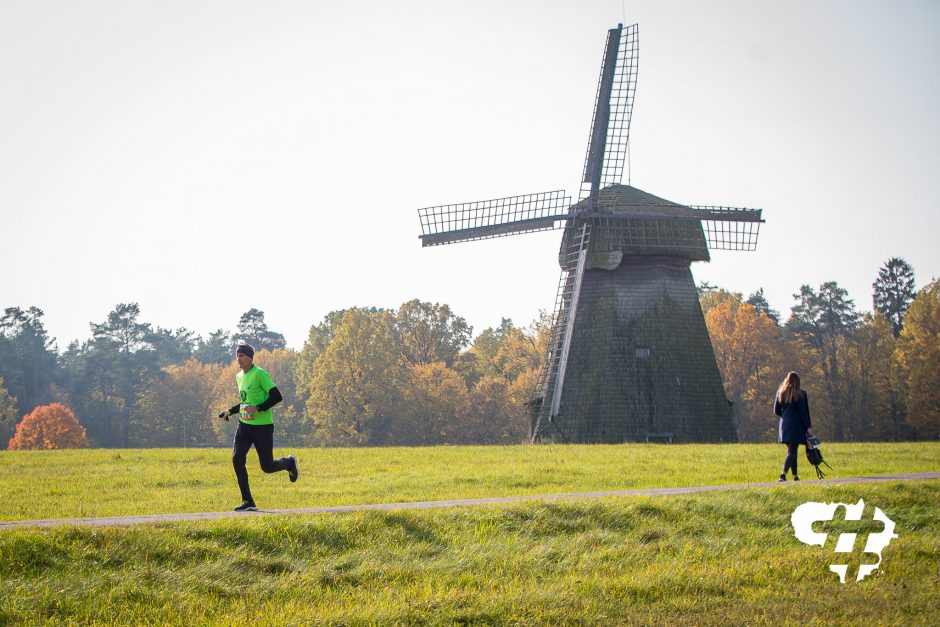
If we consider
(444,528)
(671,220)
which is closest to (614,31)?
(671,220)

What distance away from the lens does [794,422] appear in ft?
61.8

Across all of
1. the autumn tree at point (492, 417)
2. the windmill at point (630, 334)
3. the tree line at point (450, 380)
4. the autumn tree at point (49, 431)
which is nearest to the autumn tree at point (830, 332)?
the tree line at point (450, 380)

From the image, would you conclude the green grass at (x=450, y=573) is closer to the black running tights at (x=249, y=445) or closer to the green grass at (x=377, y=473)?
the black running tights at (x=249, y=445)

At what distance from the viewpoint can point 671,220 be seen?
4150 cm

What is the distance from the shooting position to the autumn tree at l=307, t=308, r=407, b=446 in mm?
70688

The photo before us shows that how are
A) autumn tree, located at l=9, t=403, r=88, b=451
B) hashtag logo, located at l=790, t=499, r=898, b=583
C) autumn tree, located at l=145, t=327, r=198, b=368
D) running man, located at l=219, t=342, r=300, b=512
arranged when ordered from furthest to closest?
autumn tree, located at l=145, t=327, r=198, b=368, autumn tree, located at l=9, t=403, r=88, b=451, running man, located at l=219, t=342, r=300, b=512, hashtag logo, located at l=790, t=499, r=898, b=583

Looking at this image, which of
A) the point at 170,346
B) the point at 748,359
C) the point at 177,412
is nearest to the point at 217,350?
the point at 170,346

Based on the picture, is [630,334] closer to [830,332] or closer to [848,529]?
[848,529]

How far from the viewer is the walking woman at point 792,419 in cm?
1881

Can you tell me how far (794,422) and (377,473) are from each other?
328 inches

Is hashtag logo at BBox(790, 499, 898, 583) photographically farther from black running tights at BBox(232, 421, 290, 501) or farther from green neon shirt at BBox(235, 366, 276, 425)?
green neon shirt at BBox(235, 366, 276, 425)

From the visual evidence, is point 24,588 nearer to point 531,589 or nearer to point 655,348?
point 531,589

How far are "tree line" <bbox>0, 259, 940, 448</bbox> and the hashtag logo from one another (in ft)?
137

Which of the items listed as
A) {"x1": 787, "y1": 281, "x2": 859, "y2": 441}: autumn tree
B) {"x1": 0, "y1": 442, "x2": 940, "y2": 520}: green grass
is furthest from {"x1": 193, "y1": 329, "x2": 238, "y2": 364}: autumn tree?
{"x1": 0, "y1": 442, "x2": 940, "y2": 520}: green grass
